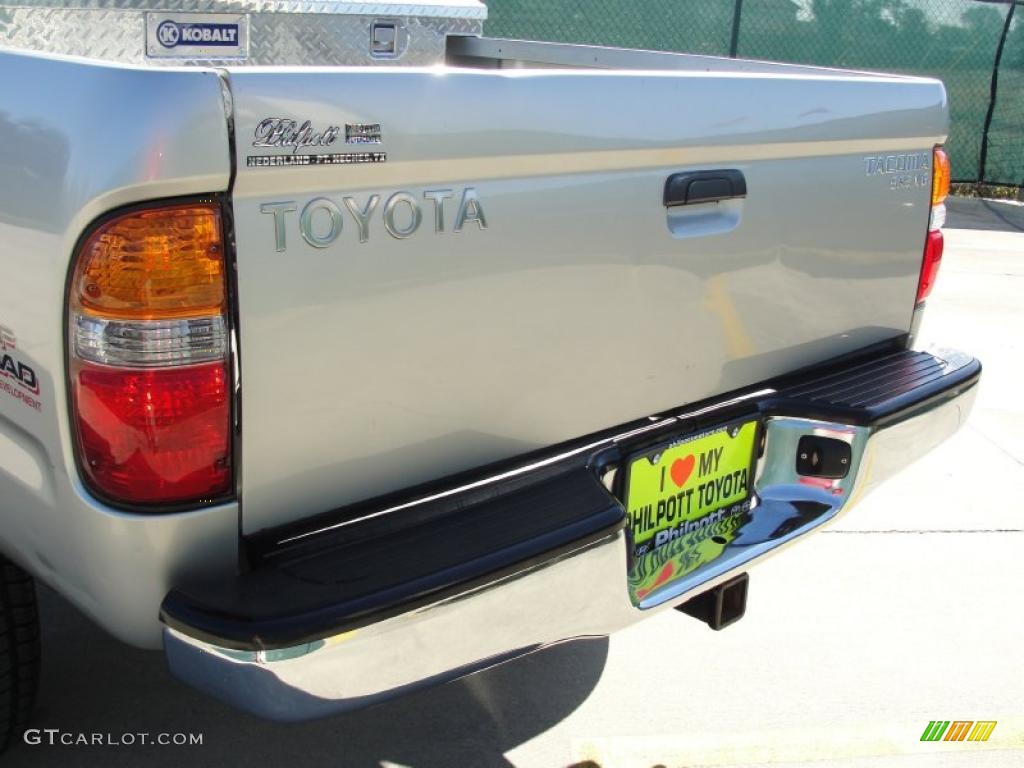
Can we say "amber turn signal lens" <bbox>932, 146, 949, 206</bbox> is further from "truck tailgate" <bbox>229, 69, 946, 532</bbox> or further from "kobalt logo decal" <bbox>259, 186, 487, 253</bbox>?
"kobalt logo decal" <bbox>259, 186, 487, 253</bbox>

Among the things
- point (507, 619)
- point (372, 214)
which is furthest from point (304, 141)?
point (507, 619)

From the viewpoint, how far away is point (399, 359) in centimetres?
198

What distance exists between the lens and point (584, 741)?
274cm

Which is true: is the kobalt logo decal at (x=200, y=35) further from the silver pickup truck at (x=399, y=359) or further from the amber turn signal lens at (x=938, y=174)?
the amber turn signal lens at (x=938, y=174)

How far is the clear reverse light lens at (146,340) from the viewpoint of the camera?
1726mm

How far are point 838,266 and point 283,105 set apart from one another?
1.65 meters

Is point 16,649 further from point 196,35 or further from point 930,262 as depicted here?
point 930,262

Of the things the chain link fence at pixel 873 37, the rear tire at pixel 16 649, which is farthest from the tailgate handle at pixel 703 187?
the chain link fence at pixel 873 37

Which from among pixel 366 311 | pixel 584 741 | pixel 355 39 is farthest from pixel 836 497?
pixel 355 39

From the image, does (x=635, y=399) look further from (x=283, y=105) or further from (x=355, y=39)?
(x=355, y=39)

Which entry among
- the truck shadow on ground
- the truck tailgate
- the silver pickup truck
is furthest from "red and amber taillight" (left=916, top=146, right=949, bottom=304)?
the truck shadow on ground

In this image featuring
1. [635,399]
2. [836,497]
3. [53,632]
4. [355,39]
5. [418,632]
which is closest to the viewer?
[418,632]

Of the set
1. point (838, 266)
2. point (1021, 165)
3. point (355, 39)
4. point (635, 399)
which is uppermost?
point (355, 39)

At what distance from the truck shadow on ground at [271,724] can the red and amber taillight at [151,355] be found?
103 centimetres
